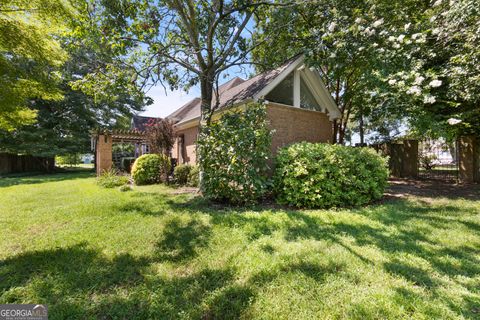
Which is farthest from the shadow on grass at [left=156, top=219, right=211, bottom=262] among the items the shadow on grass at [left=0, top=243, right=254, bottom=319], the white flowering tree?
the white flowering tree

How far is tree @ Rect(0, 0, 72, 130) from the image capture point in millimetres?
3824

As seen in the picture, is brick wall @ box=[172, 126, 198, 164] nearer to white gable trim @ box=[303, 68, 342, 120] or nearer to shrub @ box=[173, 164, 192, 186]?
shrub @ box=[173, 164, 192, 186]

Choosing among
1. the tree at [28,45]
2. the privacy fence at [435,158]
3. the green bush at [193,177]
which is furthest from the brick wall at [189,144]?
the privacy fence at [435,158]

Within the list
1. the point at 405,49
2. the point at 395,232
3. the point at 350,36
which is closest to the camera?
the point at 395,232

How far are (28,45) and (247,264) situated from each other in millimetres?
5587

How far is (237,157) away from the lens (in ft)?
19.9

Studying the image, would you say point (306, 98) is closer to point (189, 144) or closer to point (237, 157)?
point (237, 157)

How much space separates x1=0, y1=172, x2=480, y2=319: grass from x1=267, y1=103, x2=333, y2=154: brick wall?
4182 millimetres

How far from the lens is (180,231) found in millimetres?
4430

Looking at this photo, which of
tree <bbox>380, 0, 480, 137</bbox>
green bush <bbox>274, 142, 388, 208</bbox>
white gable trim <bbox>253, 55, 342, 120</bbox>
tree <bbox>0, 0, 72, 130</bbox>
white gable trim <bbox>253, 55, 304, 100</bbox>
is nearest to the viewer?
tree <bbox>0, 0, 72, 130</bbox>

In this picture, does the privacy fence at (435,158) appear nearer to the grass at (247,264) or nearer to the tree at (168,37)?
the grass at (247,264)

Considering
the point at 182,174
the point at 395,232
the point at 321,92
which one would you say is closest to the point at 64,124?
the point at 182,174

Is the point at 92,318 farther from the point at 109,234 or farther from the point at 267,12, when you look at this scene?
the point at 267,12

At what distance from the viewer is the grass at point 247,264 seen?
2.32 metres
